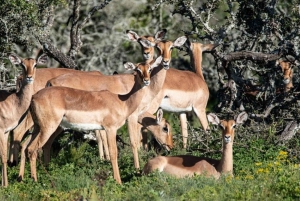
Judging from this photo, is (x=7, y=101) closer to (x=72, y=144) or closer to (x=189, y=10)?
(x=72, y=144)

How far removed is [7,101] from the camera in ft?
33.9

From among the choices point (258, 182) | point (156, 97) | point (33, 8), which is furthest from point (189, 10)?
point (258, 182)

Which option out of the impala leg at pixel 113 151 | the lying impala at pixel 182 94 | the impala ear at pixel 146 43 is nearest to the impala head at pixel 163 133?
the lying impala at pixel 182 94

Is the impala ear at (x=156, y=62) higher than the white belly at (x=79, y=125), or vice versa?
the impala ear at (x=156, y=62)

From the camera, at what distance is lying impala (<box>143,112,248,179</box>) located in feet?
31.5

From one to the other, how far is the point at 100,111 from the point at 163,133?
91.5 inches

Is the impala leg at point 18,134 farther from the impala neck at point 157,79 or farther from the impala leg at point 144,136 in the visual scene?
the impala leg at point 144,136

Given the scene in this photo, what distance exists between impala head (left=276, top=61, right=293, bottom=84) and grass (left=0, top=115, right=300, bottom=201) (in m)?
1.79

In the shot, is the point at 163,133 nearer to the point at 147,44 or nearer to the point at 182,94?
the point at 182,94

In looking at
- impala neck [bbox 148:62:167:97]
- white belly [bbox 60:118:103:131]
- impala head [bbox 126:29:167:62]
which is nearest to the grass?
white belly [bbox 60:118:103:131]

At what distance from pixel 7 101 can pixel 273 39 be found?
4628 millimetres

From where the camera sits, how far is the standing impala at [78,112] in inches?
391

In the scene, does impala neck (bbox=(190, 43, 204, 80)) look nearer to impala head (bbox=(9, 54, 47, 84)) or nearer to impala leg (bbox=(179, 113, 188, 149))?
impala leg (bbox=(179, 113, 188, 149))

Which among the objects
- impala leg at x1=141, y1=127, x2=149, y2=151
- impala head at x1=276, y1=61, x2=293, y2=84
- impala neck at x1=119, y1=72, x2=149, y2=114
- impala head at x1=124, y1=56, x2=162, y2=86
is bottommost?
impala leg at x1=141, y1=127, x2=149, y2=151
